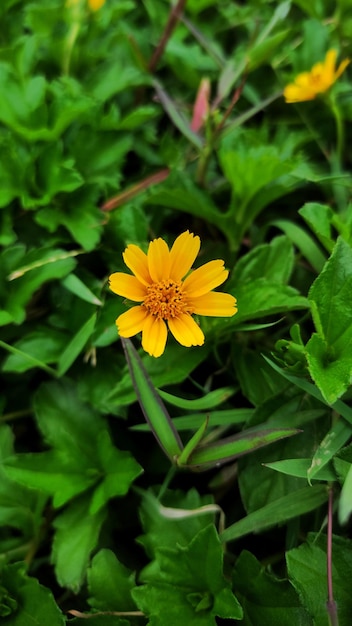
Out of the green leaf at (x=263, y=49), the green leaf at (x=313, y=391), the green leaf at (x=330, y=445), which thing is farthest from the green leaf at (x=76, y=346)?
the green leaf at (x=263, y=49)

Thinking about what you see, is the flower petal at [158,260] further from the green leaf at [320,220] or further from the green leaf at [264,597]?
the green leaf at [264,597]

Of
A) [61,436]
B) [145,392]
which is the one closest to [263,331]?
[145,392]

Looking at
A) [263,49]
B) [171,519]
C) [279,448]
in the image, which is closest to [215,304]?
[279,448]

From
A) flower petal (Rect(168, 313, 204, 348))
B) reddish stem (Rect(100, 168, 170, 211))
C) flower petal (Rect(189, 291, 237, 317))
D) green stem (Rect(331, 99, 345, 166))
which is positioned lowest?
flower petal (Rect(168, 313, 204, 348))

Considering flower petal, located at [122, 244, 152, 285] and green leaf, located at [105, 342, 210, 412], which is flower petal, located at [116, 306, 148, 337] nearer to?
flower petal, located at [122, 244, 152, 285]

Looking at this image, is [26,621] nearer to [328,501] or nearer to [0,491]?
[0,491]

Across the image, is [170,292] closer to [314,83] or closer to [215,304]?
[215,304]

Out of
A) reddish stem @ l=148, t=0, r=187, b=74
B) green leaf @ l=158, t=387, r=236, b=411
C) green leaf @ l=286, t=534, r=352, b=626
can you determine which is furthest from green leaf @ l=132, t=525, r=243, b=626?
reddish stem @ l=148, t=0, r=187, b=74
